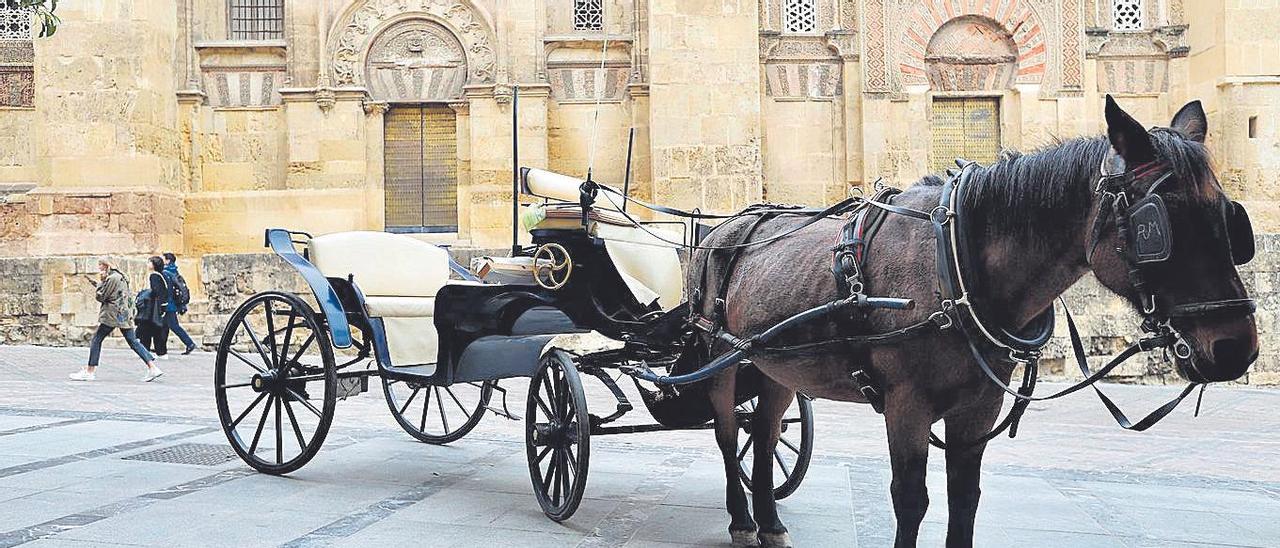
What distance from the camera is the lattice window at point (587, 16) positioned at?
16688 millimetres

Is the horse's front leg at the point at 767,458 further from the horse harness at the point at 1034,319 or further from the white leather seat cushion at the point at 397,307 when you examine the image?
the white leather seat cushion at the point at 397,307

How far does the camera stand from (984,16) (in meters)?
16.6

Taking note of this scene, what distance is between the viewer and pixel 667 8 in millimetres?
15688

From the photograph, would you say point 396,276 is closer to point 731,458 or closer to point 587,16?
point 731,458

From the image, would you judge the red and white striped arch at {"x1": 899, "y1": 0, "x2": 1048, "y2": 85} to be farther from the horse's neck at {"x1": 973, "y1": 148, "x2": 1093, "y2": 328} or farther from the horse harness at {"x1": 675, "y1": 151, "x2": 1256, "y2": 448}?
the horse's neck at {"x1": 973, "y1": 148, "x2": 1093, "y2": 328}

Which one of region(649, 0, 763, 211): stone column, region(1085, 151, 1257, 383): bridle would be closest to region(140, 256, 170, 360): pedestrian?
region(649, 0, 763, 211): stone column

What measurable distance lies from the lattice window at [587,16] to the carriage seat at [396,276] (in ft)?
33.2

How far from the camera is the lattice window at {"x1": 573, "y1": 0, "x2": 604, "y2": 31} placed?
16.7 m

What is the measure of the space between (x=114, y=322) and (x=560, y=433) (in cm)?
797

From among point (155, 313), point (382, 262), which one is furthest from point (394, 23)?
point (382, 262)

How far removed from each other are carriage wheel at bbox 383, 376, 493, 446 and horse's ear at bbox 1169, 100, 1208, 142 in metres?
4.04

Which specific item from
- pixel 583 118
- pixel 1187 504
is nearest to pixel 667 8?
pixel 583 118

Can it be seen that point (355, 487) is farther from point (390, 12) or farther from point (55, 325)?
point (390, 12)

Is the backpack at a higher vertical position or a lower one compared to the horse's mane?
lower
